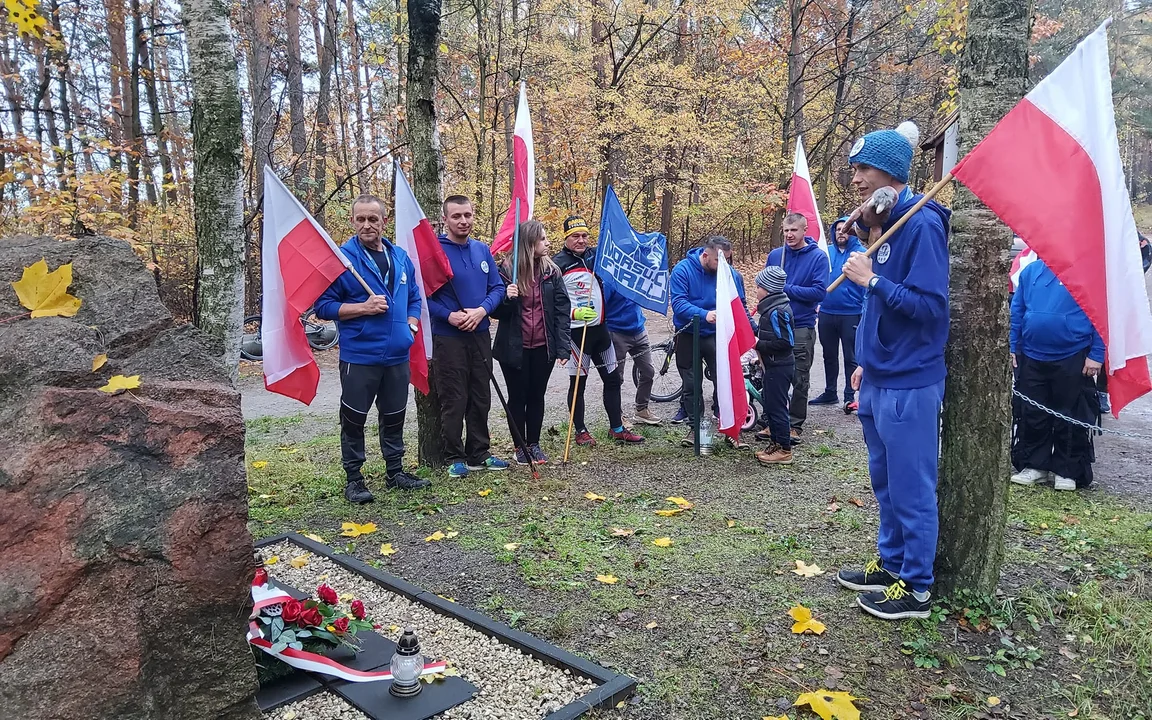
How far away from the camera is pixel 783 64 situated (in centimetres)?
1833

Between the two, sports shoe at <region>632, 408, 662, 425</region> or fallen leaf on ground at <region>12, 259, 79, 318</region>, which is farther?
sports shoe at <region>632, 408, 662, 425</region>

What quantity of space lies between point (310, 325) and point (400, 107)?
4165 mm

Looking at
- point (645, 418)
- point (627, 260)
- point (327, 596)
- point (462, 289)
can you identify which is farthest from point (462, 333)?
point (327, 596)

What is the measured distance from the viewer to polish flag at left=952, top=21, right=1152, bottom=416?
A: 2836mm


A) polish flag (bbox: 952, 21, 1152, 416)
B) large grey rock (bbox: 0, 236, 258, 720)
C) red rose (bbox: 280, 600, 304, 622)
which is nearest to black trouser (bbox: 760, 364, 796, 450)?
polish flag (bbox: 952, 21, 1152, 416)

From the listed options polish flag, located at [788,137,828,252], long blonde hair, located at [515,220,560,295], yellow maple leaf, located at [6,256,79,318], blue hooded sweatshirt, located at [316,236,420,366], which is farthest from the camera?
polish flag, located at [788,137,828,252]

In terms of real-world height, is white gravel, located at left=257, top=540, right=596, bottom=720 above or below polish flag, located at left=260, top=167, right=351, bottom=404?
below

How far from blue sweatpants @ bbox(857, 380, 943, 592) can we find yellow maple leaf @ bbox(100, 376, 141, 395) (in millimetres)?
3024

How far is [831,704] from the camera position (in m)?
2.73

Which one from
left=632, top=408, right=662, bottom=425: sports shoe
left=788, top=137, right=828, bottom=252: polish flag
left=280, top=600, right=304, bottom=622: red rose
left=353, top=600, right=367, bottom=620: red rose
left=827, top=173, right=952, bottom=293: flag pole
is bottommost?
left=632, top=408, right=662, bottom=425: sports shoe

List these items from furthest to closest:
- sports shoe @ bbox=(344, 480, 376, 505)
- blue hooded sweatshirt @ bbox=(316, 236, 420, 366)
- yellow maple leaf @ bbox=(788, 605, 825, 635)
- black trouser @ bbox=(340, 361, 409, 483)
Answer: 1. sports shoe @ bbox=(344, 480, 376, 505)
2. black trouser @ bbox=(340, 361, 409, 483)
3. blue hooded sweatshirt @ bbox=(316, 236, 420, 366)
4. yellow maple leaf @ bbox=(788, 605, 825, 635)

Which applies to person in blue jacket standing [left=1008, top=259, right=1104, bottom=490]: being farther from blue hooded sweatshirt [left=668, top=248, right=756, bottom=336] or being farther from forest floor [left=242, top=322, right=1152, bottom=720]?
blue hooded sweatshirt [left=668, top=248, right=756, bottom=336]

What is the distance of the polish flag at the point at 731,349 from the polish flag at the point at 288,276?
10.1 ft

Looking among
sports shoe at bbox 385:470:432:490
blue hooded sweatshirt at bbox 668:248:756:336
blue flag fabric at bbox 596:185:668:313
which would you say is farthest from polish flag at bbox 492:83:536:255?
sports shoe at bbox 385:470:432:490
